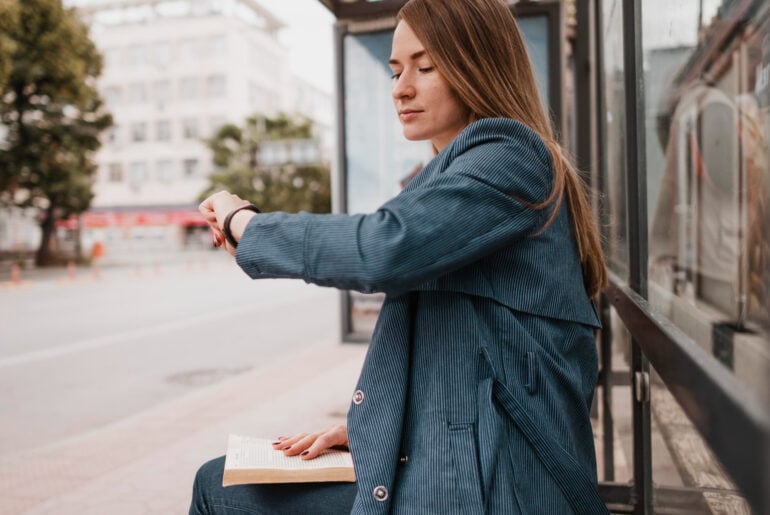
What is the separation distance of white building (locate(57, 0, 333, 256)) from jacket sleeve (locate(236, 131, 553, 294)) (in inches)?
2045

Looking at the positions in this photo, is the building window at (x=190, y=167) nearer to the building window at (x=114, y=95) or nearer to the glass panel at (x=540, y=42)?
the building window at (x=114, y=95)

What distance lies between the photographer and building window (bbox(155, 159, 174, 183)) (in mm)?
55156

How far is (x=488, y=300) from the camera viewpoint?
1306 mm

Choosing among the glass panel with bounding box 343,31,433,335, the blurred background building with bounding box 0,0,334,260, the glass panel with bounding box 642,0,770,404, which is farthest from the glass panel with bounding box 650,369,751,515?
the blurred background building with bounding box 0,0,334,260

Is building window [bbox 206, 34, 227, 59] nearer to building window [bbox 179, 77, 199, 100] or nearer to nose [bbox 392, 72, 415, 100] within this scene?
building window [bbox 179, 77, 199, 100]

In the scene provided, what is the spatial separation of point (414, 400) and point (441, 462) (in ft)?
0.40

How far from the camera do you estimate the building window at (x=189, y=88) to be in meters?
54.4

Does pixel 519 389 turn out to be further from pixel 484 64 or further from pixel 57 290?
pixel 57 290

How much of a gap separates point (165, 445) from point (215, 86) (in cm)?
5194

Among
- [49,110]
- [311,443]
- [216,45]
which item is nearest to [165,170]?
[216,45]

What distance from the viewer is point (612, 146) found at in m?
3.57

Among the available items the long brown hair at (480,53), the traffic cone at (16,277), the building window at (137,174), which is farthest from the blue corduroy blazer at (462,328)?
the building window at (137,174)

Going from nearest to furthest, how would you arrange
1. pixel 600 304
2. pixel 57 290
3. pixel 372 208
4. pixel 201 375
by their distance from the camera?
pixel 600 304 < pixel 372 208 < pixel 201 375 < pixel 57 290

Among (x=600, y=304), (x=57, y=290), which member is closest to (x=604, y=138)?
(x=600, y=304)
